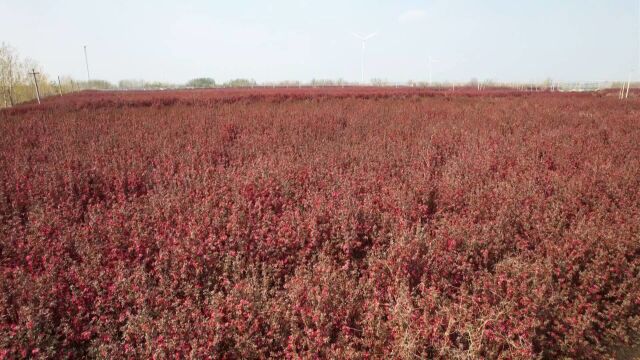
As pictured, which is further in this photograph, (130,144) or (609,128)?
(609,128)

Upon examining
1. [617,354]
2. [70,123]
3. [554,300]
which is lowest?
[617,354]

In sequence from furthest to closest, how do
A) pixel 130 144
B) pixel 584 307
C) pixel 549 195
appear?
pixel 130 144, pixel 549 195, pixel 584 307

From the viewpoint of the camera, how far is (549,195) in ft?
17.1

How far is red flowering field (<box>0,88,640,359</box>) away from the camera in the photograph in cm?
265

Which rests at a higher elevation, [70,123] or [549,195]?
[70,123]

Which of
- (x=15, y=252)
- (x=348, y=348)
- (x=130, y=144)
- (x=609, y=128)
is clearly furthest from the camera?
(x=609, y=128)

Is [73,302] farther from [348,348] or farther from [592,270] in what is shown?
[592,270]

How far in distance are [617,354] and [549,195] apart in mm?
2686

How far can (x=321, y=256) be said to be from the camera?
3.57m

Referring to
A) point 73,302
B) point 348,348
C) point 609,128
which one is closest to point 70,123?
point 73,302

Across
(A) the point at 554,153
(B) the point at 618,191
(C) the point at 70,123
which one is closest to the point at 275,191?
(B) the point at 618,191

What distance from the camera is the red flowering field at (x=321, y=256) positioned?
104 inches

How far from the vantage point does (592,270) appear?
3.44 m

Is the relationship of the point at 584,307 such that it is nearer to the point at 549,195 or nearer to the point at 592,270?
the point at 592,270
